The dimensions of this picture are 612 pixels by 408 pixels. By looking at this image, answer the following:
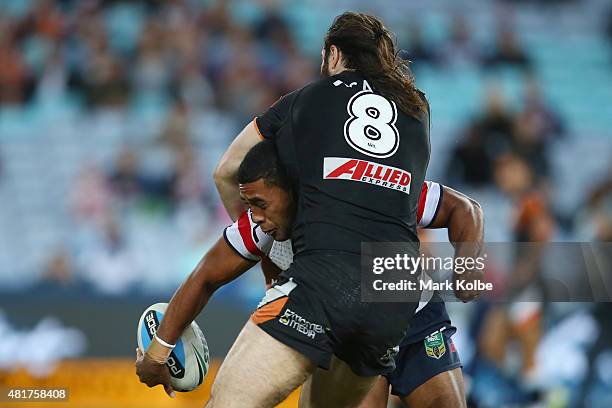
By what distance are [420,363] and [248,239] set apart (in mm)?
992

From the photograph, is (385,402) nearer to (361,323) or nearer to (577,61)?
(361,323)

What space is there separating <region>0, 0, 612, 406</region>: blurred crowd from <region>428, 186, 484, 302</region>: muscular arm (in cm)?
437

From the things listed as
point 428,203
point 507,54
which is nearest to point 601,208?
point 507,54

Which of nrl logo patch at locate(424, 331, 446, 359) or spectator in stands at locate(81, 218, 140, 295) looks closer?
nrl logo patch at locate(424, 331, 446, 359)

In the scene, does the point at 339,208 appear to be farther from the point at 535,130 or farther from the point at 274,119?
the point at 535,130

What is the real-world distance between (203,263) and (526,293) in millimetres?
3754

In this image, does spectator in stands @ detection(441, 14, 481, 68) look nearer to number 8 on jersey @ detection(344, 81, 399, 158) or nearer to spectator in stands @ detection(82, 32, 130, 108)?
spectator in stands @ detection(82, 32, 130, 108)

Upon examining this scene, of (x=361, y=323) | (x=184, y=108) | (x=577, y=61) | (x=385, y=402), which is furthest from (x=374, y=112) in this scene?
(x=577, y=61)

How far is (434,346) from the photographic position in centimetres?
464

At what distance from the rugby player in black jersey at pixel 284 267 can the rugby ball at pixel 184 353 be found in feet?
0.26

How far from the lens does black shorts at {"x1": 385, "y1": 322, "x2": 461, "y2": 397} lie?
458cm

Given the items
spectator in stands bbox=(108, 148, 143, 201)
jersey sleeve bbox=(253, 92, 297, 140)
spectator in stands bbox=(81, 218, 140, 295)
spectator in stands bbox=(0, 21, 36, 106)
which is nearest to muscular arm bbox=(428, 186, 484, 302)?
jersey sleeve bbox=(253, 92, 297, 140)

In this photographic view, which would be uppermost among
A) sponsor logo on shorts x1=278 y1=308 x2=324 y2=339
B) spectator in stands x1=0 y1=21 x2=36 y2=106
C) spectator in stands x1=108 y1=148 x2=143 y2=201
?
spectator in stands x1=0 y1=21 x2=36 y2=106

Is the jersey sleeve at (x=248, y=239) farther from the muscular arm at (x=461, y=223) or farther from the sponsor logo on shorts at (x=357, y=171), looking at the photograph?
the muscular arm at (x=461, y=223)
